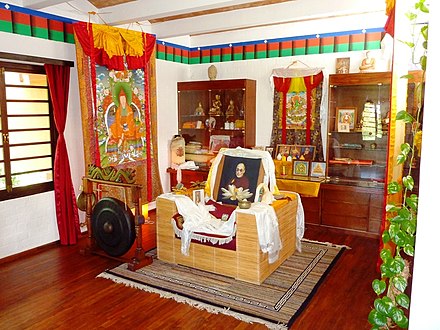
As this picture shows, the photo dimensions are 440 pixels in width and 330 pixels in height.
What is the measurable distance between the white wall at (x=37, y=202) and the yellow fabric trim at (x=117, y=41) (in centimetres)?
34

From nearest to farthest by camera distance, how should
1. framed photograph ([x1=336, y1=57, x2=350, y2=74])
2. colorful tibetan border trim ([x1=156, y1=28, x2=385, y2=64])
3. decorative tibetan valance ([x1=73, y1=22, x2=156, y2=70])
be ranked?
1. decorative tibetan valance ([x1=73, y1=22, x2=156, y2=70])
2. colorful tibetan border trim ([x1=156, y1=28, x2=385, y2=64])
3. framed photograph ([x1=336, y1=57, x2=350, y2=74])

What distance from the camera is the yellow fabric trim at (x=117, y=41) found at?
4.73 metres

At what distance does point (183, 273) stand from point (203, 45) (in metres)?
3.96

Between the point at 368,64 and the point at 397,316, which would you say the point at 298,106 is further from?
the point at 397,316

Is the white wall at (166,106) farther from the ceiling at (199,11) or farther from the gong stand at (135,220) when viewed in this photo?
the gong stand at (135,220)

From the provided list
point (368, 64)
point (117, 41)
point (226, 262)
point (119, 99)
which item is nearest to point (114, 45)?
point (117, 41)

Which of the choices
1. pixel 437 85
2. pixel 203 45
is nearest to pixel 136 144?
pixel 203 45

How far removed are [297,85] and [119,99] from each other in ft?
8.01

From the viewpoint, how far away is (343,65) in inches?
205

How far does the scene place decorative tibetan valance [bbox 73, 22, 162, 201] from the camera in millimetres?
4680

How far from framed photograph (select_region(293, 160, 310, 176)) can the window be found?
3.14 meters

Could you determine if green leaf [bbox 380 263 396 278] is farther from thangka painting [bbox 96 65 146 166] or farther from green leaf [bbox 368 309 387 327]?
thangka painting [bbox 96 65 146 166]

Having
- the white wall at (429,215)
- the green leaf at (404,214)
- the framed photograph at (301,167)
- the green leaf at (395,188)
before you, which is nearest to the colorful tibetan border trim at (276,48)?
the framed photograph at (301,167)

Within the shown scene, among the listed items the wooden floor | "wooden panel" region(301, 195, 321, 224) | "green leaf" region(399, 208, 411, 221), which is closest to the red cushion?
the wooden floor
